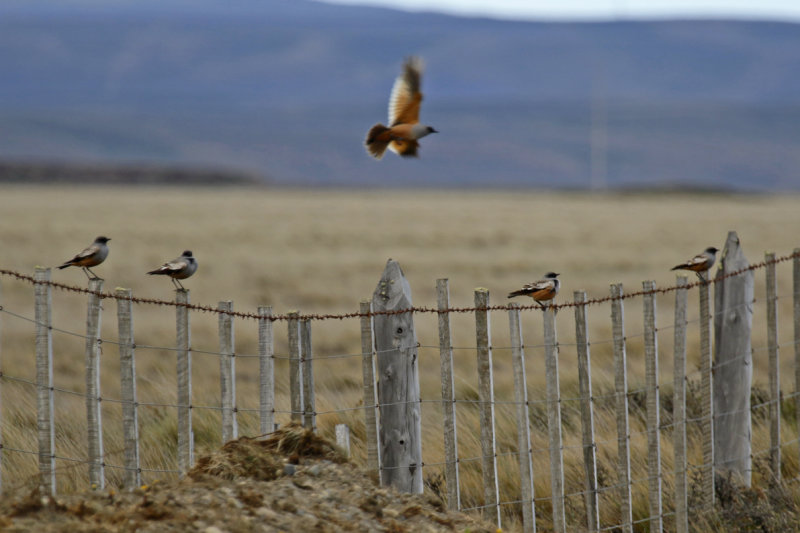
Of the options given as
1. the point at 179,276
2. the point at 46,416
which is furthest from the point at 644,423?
the point at 46,416

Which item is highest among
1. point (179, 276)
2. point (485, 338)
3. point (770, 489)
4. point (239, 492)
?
point (179, 276)

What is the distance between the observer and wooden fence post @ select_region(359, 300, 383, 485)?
5.85m

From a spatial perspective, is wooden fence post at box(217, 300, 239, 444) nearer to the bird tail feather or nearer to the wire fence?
the wire fence

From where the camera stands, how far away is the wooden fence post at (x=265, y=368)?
5758 mm

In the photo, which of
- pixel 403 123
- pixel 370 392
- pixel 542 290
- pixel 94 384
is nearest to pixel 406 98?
pixel 403 123

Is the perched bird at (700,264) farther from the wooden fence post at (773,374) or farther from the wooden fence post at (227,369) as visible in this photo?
the wooden fence post at (227,369)

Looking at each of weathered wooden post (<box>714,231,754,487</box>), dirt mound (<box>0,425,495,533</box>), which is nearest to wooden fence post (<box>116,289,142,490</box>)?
dirt mound (<box>0,425,495,533</box>)

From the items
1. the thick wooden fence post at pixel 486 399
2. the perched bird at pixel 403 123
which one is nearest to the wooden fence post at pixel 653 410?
the thick wooden fence post at pixel 486 399

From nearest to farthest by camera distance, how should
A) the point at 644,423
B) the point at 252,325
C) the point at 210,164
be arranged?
the point at 644,423 < the point at 252,325 < the point at 210,164

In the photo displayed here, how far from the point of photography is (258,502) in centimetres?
504

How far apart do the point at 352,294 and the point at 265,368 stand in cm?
1526

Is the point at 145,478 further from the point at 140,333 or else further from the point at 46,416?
the point at 140,333

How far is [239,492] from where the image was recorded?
510 centimetres

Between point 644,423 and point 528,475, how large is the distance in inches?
108
